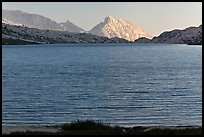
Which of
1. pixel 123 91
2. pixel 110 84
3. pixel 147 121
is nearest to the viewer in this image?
pixel 147 121

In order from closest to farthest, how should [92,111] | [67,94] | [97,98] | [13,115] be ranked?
[13,115] < [92,111] < [97,98] < [67,94]

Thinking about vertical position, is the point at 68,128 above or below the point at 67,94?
above

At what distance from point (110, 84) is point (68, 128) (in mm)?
48966

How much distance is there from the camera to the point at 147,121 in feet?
119

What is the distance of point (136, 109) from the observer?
43.9 metres

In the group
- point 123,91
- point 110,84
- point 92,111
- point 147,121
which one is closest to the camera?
point 147,121

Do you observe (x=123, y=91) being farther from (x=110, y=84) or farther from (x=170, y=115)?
(x=170, y=115)

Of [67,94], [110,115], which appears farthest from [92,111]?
[67,94]

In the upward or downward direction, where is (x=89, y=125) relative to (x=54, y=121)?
upward

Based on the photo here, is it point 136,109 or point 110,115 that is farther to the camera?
point 136,109

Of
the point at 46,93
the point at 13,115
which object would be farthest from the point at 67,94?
the point at 13,115

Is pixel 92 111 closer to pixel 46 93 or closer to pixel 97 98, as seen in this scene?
pixel 97 98

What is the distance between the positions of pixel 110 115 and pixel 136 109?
164 inches

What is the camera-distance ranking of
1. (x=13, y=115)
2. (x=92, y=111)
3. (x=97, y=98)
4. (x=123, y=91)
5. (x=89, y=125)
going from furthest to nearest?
(x=123, y=91) < (x=97, y=98) < (x=92, y=111) < (x=13, y=115) < (x=89, y=125)
